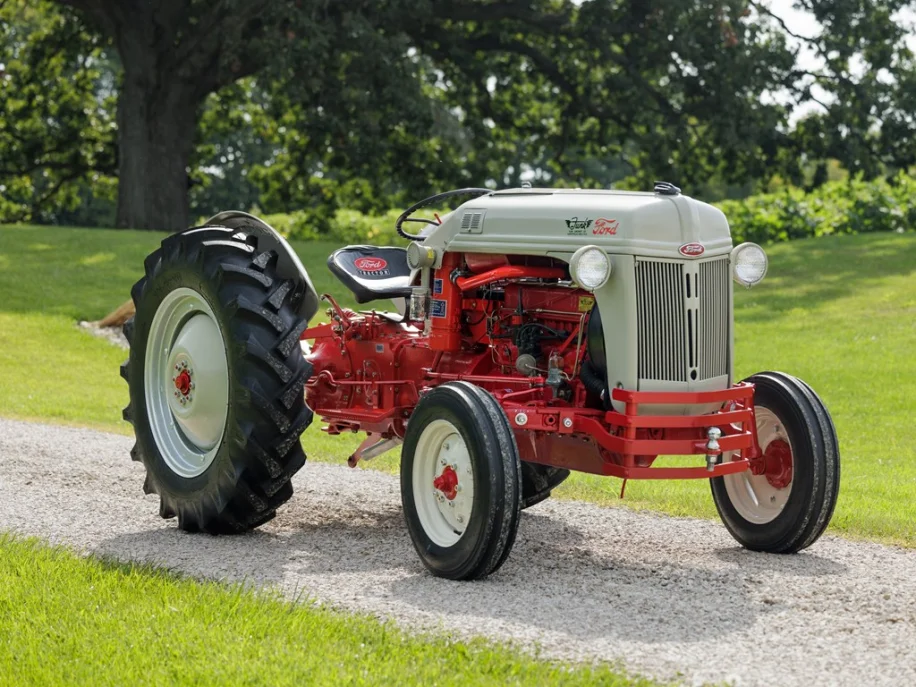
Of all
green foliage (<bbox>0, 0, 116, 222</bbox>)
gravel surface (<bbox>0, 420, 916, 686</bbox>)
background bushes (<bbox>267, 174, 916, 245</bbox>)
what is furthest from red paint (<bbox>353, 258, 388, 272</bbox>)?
green foliage (<bbox>0, 0, 116, 222</bbox>)

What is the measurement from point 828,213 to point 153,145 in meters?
13.5

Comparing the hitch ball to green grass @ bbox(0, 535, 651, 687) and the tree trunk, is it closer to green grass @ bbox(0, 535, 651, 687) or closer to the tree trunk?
green grass @ bbox(0, 535, 651, 687)

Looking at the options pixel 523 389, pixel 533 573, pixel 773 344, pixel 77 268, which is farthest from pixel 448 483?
pixel 77 268

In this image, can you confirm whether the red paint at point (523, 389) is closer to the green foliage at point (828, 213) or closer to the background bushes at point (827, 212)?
the background bushes at point (827, 212)

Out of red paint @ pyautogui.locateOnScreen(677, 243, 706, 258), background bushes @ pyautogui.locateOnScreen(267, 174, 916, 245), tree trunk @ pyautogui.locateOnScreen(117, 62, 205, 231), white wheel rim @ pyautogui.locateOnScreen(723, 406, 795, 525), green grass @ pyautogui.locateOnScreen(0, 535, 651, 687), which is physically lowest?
green grass @ pyautogui.locateOnScreen(0, 535, 651, 687)

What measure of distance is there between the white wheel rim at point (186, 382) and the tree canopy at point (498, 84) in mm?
16023

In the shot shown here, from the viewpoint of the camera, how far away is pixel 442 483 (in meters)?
6.50

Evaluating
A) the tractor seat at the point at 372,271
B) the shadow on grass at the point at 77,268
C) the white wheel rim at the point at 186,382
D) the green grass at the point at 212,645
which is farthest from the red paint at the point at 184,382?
the shadow on grass at the point at 77,268

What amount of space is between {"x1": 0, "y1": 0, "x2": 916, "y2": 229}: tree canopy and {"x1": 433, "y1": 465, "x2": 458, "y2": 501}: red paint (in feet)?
59.0

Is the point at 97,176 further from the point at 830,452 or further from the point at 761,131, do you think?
the point at 830,452

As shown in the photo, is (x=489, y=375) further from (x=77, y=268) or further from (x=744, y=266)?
(x=77, y=268)

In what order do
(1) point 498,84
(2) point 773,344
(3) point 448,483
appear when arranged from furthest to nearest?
(1) point 498,84
(2) point 773,344
(3) point 448,483

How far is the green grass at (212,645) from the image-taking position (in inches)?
186

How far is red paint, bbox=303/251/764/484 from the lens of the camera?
6.54 m
